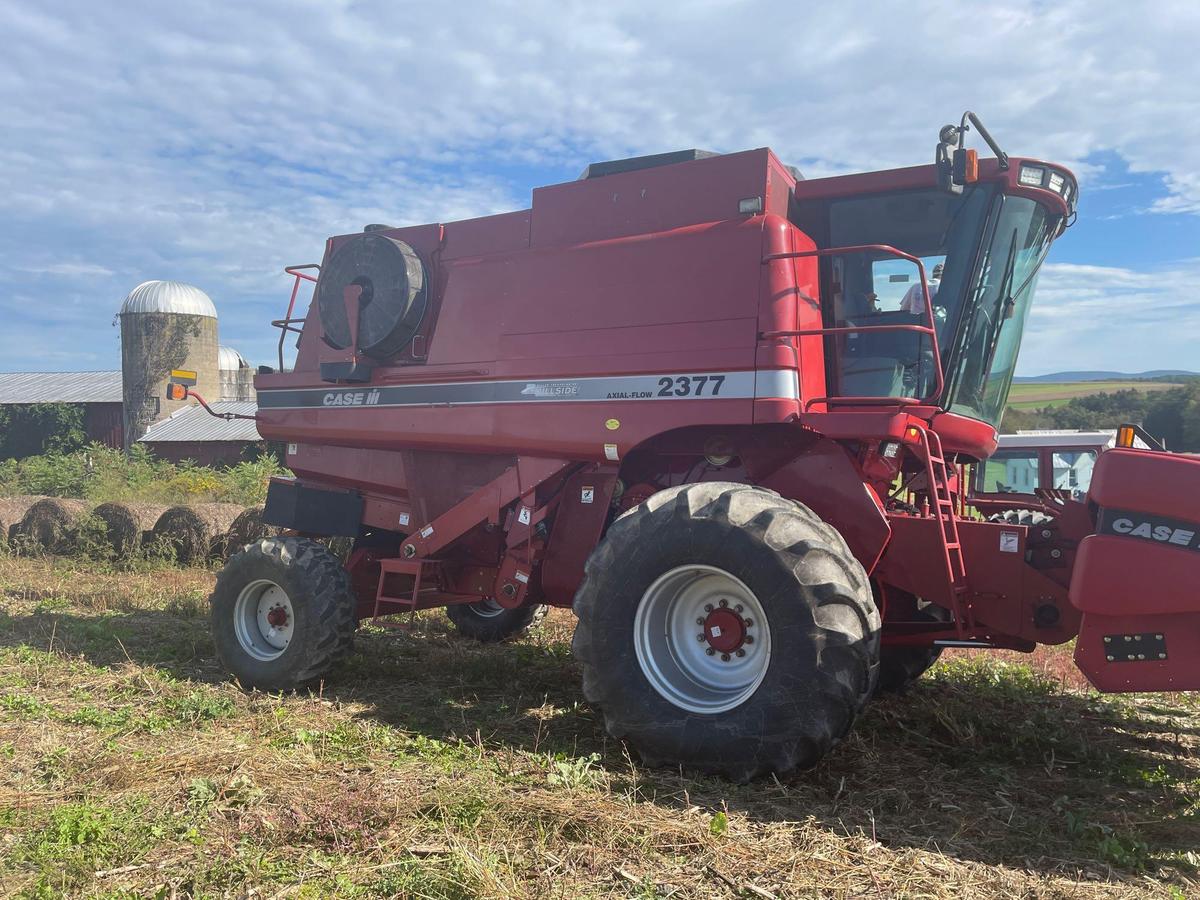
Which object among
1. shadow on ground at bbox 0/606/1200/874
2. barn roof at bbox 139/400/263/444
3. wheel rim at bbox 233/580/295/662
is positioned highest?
barn roof at bbox 139/400/263/444

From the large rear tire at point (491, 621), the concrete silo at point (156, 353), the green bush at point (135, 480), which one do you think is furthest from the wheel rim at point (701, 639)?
the concrete silo at point (156, 353)

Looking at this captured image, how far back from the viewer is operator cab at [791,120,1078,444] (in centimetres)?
554

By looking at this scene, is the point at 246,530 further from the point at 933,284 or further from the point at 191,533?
the point at 933,284

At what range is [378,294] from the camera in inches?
268

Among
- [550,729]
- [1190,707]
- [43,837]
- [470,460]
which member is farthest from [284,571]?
[1190,707]

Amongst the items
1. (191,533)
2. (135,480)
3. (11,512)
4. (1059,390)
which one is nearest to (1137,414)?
(1059,390)

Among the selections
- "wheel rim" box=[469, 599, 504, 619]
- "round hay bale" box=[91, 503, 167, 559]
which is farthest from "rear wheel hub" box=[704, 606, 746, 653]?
"round hay bale" box=[91, 503, 167, 559]

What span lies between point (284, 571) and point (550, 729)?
7.54 ft

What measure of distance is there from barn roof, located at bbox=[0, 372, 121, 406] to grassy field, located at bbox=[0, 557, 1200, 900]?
38.5m

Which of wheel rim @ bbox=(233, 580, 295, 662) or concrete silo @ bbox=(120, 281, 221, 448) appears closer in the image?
wheel rim @ bbox=(233, 580, 295, 662)

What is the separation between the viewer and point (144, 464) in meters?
24.4

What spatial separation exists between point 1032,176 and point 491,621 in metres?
5.49

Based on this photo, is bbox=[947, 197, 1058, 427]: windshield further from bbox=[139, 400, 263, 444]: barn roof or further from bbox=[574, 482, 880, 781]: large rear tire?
bbox=[139, 400, 263, 444]: barn roof

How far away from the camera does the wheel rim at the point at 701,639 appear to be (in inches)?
188
